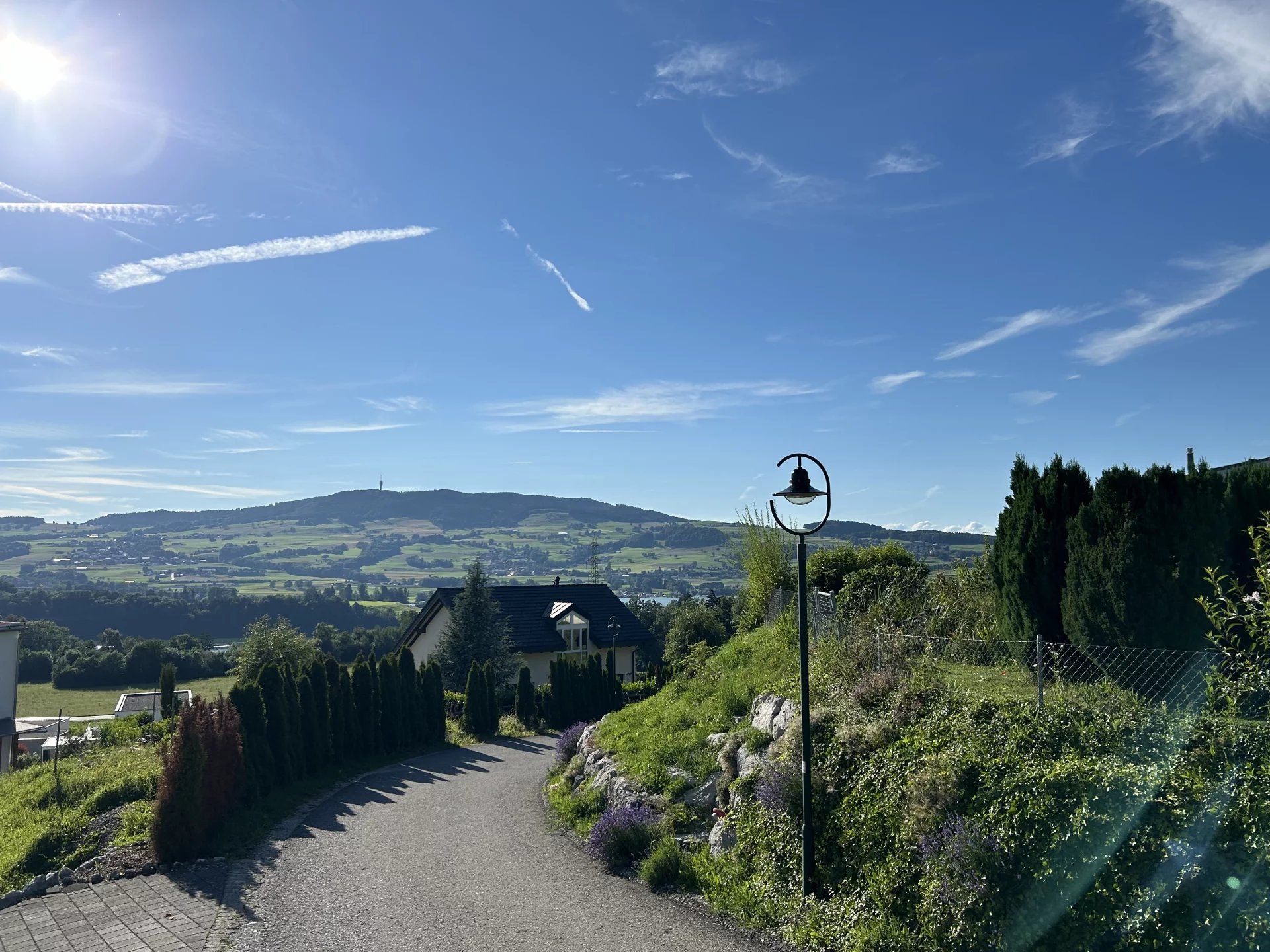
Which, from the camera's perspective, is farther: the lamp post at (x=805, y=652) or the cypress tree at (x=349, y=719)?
the cypress tree at (x=349, y=719)

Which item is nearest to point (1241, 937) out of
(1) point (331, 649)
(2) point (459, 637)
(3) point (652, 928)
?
(3) point (652, 928)

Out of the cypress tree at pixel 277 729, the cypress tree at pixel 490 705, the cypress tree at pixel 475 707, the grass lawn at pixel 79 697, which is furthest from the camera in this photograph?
the grass lawn at pixel 79 697

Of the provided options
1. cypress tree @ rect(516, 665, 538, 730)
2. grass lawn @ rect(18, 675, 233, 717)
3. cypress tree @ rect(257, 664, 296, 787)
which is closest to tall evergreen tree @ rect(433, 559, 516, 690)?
cypress tree @ rect(516, 665, 538, 730)

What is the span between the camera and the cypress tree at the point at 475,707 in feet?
87.5

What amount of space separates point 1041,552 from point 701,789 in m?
5.46

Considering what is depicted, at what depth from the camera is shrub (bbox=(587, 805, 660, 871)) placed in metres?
10.5

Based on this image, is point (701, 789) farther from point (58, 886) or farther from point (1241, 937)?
point (58, 886)

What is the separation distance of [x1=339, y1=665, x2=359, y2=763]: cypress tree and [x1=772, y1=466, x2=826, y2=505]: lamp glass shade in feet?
50.6

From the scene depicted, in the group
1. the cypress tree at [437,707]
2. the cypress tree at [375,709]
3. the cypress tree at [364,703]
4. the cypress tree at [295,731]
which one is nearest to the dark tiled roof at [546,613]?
the cypress tree at [437,707]

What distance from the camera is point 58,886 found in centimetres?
1019

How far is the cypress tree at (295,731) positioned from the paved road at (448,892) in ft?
7.39

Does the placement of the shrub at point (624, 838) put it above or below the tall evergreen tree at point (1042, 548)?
below

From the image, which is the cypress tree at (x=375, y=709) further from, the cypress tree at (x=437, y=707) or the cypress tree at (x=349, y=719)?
the cypress tree at (x=437, y=707)

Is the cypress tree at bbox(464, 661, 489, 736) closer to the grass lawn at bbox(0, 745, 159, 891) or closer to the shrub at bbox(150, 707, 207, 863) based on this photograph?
the grass lawn at bbox(0, 745, 159, 891)
